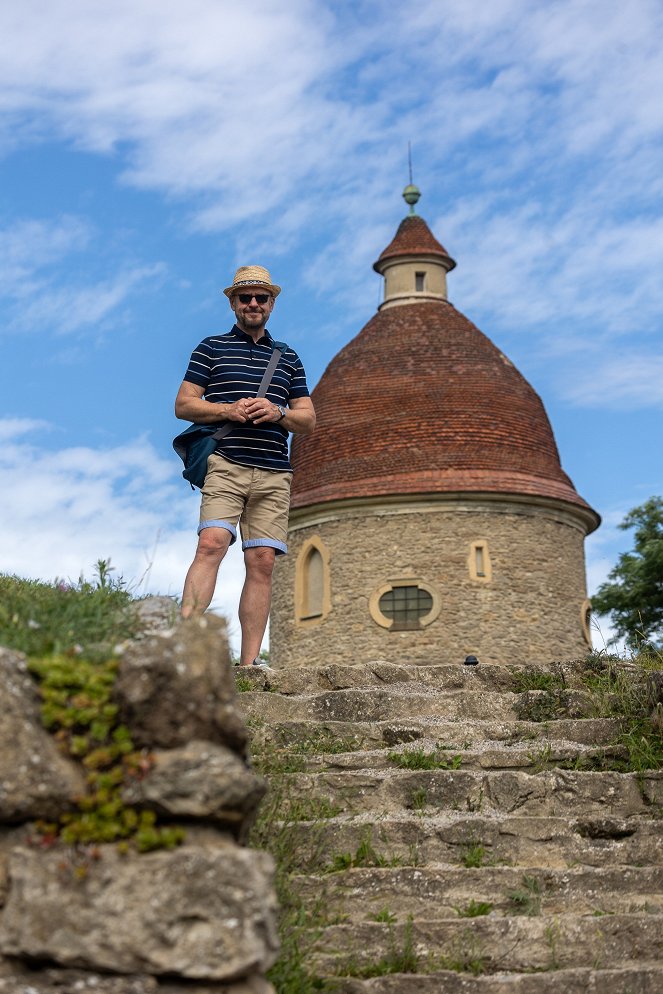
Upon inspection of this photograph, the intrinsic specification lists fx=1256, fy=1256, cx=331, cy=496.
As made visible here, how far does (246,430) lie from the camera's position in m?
7.30

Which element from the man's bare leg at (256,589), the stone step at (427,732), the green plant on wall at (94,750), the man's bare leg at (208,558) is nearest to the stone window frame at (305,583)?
the man's bare leg at (256,589)

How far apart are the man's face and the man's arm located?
52cm

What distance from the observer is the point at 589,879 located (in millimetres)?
5293

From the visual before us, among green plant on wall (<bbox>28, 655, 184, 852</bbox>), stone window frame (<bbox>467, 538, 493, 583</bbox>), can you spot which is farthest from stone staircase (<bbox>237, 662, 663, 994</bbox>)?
stone window frame (<bbox>467, 538, 493, 583</bbox>)

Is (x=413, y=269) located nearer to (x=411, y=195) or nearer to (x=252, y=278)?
(x=411, y=195)

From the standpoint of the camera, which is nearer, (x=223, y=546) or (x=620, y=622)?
(x=223, y=546)

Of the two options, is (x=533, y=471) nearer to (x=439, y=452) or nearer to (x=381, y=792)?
(x=439, y=452)

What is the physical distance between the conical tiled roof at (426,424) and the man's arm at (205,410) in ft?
52.6

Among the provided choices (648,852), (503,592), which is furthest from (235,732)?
(503,592)

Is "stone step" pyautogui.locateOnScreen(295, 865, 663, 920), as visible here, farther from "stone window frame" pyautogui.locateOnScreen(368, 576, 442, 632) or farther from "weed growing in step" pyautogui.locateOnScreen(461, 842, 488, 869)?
"stone window frame" pyautogui.locateOnScreen(368, 576, 442, 632)

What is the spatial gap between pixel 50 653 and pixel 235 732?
0.59 meters

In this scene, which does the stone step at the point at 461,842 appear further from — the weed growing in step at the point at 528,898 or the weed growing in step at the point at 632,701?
the weed growing in step at the point at 632,701

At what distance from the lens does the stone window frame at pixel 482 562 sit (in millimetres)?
22906

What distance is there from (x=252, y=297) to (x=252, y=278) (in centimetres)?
11
